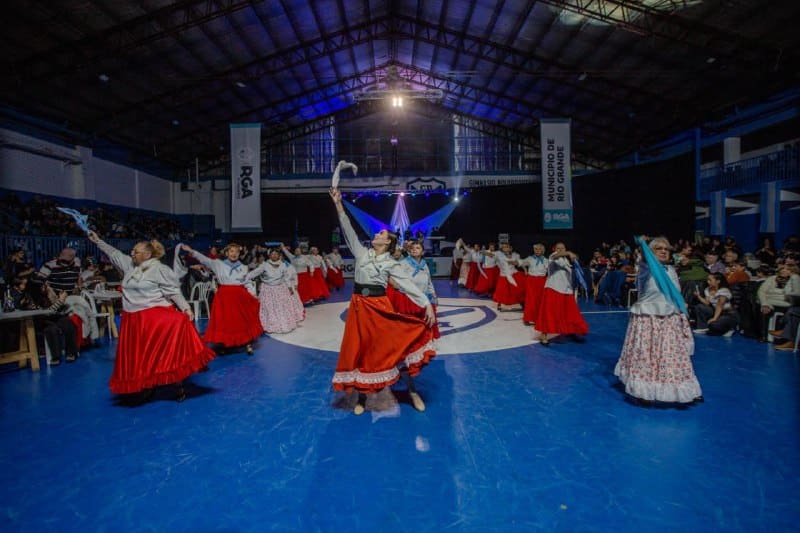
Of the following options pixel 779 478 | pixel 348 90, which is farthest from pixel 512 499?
pixel 348 90

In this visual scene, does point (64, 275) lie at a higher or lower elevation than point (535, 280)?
higher

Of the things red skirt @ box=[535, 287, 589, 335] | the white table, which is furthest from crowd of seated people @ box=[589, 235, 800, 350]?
the white table

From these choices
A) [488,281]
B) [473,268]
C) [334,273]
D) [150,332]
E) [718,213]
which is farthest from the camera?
[718,213]

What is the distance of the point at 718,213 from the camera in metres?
14.1

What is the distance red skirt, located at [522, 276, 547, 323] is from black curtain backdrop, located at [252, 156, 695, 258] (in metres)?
9.36

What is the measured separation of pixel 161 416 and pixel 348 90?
16564 millimetres

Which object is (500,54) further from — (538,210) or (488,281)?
(488,281)

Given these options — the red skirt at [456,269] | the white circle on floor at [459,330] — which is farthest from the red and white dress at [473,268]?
the white circle on floor at [459,330]

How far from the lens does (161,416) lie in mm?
3320

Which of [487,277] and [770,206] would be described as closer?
[487,277]

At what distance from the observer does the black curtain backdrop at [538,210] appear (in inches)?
523

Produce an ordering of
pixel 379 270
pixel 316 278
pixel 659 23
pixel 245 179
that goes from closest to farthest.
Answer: pixel 379 270 → pixel 316 278 → pixel 659 23 → pixel 245 179

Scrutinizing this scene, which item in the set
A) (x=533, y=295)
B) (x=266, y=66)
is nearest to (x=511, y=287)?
(x=533, y=295)

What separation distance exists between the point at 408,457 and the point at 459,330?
402 centimetres
